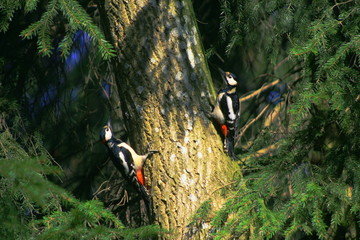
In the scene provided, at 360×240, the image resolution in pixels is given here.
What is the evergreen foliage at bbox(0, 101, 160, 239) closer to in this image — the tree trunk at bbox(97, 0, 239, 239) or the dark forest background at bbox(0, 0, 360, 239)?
the dark forest background at bbox(0, 0, 360, 239)

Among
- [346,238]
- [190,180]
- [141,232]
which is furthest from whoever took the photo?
[346,238]

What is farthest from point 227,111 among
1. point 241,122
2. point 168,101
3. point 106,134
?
point 106,134

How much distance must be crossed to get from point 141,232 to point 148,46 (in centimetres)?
137

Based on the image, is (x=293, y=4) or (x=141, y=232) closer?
(x=141, y=232)

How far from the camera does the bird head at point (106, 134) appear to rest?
4258 mm

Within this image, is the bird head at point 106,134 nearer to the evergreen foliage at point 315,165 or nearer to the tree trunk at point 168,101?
the tree trunk at point 168,101

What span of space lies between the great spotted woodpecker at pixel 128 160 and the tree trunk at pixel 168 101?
0.09 m

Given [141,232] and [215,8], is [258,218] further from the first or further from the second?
[215,8]

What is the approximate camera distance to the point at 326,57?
2.67m

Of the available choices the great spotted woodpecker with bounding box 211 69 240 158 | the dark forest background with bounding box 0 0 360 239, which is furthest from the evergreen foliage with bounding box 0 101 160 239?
the great spotted woodpecker with bounding box 211 69 240 158

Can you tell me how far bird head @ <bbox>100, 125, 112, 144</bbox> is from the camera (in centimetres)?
426

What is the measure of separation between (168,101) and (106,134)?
1.26 meters

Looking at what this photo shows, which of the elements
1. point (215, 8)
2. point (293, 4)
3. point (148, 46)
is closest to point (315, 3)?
point (293, 4)

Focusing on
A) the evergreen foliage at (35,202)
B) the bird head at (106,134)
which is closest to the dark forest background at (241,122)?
the evergreen foliage at (35,202)
